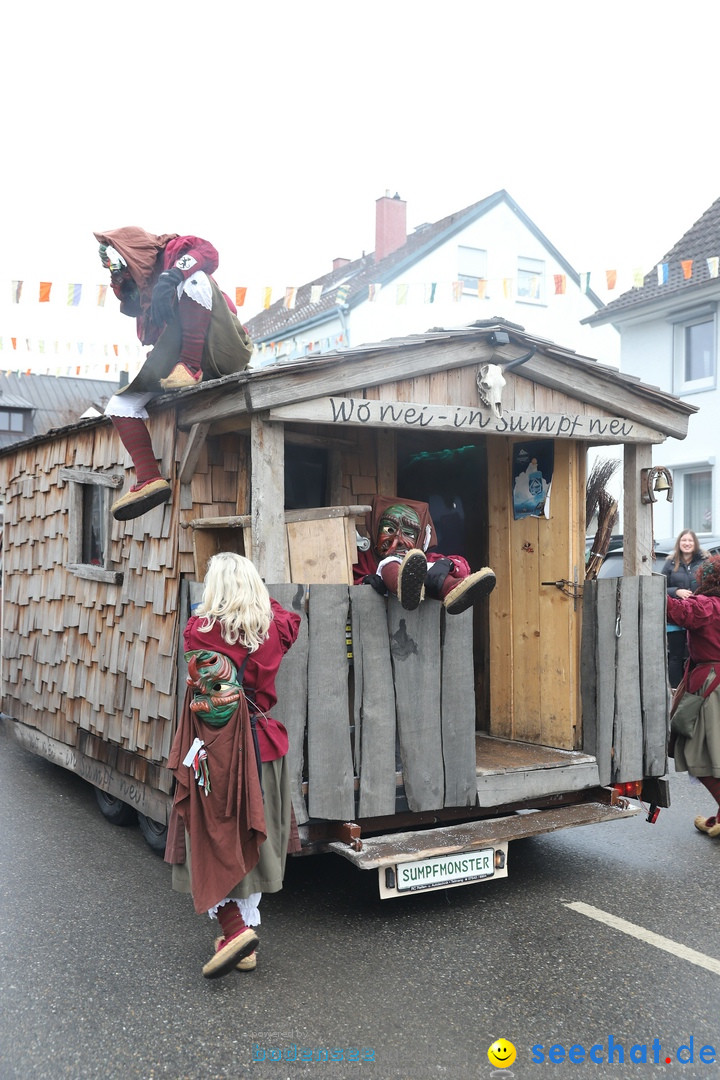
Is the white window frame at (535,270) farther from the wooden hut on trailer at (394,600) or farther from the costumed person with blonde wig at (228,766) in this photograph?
the costumed person with blonde wig at (228,766)

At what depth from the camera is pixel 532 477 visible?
5.91 m

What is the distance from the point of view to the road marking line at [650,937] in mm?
3979

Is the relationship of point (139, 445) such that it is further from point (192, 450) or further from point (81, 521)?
point (81, 521)

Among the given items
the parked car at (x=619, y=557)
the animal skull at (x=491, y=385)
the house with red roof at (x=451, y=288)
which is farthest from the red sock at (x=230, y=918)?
the house with red roof at (x=451, y=288)

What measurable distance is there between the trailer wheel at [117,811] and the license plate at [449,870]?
2.38m

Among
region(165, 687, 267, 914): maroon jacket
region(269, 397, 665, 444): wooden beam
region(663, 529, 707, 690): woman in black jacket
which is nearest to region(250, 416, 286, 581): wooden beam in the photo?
region(269, 397, 665, 444): wooden beam

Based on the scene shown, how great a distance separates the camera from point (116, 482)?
5879 mm

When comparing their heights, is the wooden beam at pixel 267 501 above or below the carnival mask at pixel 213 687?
above

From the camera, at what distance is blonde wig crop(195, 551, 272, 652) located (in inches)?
149

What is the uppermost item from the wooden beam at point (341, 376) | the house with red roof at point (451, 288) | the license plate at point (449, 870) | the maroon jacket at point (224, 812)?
the house with red roof at point (451, 288)

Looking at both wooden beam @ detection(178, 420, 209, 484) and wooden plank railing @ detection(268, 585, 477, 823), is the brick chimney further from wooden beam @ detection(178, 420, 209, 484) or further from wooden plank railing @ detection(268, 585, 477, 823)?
wooden plank railing @ detection(268, 585, 477, 823)

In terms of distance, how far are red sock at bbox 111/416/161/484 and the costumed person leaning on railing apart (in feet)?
10.2

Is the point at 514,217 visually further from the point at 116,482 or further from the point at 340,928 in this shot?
the point at 340,928

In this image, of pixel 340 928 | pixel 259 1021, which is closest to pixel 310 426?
pixel 340 928
